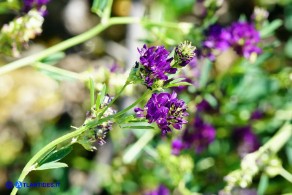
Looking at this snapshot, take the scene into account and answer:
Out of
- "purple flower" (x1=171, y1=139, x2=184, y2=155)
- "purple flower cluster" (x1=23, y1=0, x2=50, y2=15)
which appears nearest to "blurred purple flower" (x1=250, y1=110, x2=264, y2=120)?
"purple flower" (x1=171, y1=139, x2=184, y2=155)

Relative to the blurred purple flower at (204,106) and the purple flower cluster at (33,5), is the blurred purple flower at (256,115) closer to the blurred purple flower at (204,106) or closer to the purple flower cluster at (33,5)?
the blurred purple flower at (204,106)

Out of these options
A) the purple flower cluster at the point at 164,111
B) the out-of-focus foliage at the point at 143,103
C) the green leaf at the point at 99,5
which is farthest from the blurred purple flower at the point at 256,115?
the purple flower cluster at the point at 164,111

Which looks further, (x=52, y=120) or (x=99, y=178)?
(x=52, y=120)

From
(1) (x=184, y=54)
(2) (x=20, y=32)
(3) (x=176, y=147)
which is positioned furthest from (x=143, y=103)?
(1) (x=184, y=54)

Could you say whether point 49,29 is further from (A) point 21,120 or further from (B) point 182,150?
(B) point 182,150

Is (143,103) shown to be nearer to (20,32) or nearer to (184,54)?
(20,32)

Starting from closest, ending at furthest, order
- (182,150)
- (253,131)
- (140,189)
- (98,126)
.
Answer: (98,126) < (182,150) < (253,131) < (140,189)

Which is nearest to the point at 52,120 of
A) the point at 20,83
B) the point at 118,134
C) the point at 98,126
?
the point at 20,83

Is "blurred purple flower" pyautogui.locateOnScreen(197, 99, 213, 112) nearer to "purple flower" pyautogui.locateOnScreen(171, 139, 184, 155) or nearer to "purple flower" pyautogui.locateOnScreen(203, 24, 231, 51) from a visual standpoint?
"purple flower" pyautogui.locateOnScreen(171, 139, 184, 155)
